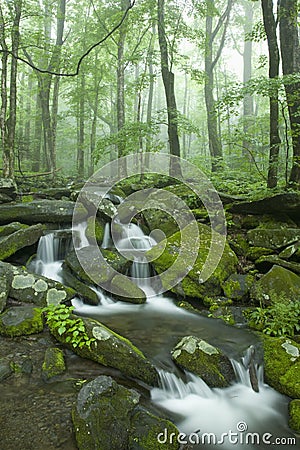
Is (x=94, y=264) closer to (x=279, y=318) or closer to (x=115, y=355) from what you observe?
(x=115, y=355)

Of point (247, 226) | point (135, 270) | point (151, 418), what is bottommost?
point (151, 418)

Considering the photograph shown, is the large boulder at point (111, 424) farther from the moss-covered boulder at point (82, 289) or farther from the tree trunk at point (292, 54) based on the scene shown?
the tree trunk at point (292, 54)

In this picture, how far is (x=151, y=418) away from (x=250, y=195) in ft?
22.1

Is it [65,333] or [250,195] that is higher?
[250,195]

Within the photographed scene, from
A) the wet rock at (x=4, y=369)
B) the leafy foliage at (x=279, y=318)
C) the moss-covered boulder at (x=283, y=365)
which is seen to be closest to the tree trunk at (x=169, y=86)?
the leafy foliage at (x=279, y=318)

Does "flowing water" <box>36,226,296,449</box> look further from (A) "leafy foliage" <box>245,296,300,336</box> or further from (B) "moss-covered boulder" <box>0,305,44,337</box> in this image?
(B) "moss-covered boulder" <box>0,305,44,337</box>

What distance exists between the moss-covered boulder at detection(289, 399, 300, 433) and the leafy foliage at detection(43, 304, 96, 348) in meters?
2.49

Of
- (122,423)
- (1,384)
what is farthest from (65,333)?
(122,423)

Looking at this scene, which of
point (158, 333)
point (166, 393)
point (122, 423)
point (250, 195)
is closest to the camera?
point (122, 423)

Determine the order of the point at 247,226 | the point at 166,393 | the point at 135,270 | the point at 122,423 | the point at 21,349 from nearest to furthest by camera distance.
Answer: the point at 122,423 → the point at 166,393 → the point at 21,349 → the point at 135,270 → the point at 247,226

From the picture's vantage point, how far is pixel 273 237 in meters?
7.04

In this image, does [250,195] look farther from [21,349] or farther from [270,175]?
[21,349]

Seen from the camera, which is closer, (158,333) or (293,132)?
(158,333)

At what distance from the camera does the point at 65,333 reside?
4.35m
